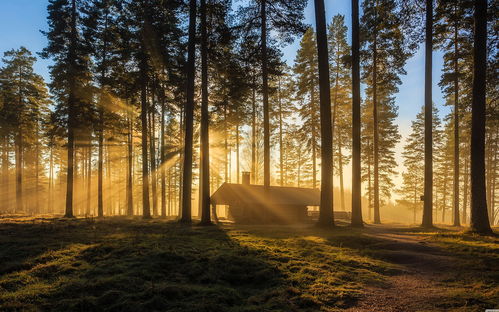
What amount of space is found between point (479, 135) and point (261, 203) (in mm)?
14662

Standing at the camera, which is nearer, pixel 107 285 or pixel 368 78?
pixel 107 285

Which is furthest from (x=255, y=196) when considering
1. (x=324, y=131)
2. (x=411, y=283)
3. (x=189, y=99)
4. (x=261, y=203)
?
(x=411, y=283)

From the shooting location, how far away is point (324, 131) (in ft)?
48.3

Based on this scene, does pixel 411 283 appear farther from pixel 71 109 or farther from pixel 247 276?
pixel 71 109

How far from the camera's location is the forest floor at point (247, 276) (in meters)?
4.92

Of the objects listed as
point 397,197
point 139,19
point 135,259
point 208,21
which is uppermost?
point 139,19

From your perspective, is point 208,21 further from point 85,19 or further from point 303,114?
point 303,114

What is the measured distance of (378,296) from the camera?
17.3ft

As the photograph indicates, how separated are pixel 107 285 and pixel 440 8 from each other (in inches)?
838

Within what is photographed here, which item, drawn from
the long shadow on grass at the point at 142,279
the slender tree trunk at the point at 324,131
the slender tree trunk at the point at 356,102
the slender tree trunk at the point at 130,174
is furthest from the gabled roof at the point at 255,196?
the long shadow on grass at the point at 142,279

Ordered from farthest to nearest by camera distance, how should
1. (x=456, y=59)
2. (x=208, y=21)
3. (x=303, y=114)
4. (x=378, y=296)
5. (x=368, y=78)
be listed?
(x=303, y=114)
(x=368, y=78)
(x=456, y=59)
(x=208, y=21)
(x=378, y=296)

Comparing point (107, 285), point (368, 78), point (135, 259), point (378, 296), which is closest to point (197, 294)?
point (107, 285)

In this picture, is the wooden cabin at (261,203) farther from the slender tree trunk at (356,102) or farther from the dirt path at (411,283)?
the dirt path at (411,283)

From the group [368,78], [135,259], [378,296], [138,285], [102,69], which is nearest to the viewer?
[378,296]
